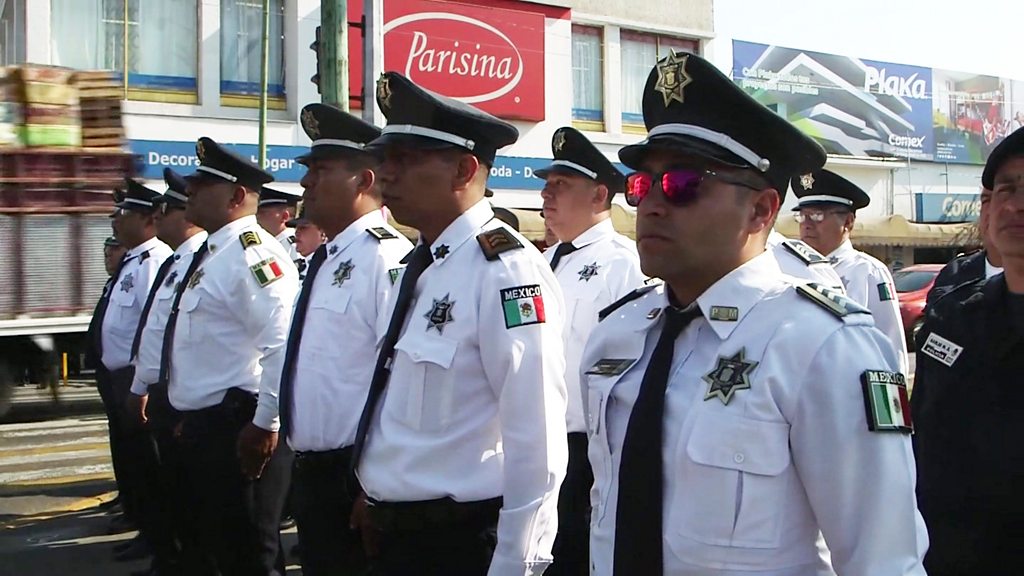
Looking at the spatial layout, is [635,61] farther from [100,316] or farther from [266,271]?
[266,271]

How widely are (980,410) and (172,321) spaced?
12.5ft

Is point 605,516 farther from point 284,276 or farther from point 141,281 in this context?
point 141,281

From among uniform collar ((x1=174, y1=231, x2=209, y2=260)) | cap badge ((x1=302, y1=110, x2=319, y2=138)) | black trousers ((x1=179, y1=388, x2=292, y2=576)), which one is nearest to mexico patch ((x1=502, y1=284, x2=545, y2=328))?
cap badge ((x1=302, y1=110, x2=319, y2=138))

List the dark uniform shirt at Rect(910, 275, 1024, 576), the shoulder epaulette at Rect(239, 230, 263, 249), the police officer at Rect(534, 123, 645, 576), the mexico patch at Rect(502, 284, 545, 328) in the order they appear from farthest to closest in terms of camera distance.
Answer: the shoulder epaulette at Rect(239, 230, 263, 249) < the police officer at Rect(534, 123, 645, 576) < the mexico patch at Rect(502, 284, 545, 328) < the dark uniform shirt at Rect(910, 275, 1024, 576)

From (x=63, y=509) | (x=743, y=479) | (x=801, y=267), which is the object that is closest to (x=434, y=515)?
(x=743, y=479)

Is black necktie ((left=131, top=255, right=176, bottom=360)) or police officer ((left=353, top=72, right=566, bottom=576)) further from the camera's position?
black necktie ((left=131, top=255, right=176, bottom=360))

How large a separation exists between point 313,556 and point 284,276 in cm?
160

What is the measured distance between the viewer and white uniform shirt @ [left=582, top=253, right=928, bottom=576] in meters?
1.77

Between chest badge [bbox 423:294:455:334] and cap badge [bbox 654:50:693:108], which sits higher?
cap badge [bbox 654:50:693:108]

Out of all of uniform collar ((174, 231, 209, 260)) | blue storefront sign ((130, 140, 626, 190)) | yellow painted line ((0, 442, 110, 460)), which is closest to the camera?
uniform collar ((174, 231, 209, 260))

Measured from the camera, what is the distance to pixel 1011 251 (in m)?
2.68

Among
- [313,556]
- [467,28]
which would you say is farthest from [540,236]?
[313,556]

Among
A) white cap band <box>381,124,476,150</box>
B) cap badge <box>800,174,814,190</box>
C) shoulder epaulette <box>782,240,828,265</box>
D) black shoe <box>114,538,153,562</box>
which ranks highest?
white cap band <box>381,124,476,150</box>

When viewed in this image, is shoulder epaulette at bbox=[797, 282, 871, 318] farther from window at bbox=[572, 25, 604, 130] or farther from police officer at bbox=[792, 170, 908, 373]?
window at bbox=[572, 25, 604, 130]
